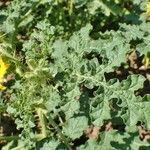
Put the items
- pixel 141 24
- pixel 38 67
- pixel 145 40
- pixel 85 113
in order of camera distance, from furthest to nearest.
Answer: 1. pixel 141 24
2. pixel 145 40
3. pixel 85 113
4. pixel 38 67

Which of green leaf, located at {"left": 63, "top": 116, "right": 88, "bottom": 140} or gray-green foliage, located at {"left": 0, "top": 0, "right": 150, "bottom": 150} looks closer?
gray-green foliage, located at {"left": 0, "top": 0, "right": 150, "bottom": 150}

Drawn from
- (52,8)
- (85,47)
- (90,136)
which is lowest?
(90,136)

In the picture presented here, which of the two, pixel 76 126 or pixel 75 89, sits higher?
pixel 75 89

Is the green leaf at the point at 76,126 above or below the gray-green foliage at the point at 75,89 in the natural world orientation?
below

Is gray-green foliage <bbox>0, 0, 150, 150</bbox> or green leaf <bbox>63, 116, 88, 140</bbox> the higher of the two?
gray-green foliage <bbox>0, 0, 150, 150</bbox>

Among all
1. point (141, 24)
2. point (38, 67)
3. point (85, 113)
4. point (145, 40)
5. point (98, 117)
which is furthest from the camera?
point (141, 24)

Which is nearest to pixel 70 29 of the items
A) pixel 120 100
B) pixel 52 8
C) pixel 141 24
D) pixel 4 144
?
pixel 52 8

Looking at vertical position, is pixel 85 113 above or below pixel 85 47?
below

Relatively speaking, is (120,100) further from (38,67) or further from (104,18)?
(104,18)

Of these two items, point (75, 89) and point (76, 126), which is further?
point (76, 126)

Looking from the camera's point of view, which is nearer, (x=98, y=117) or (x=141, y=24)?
(x=98, y=117)

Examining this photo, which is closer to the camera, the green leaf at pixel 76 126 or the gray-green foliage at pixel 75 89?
the gray-green foliage at pixel 75 89
